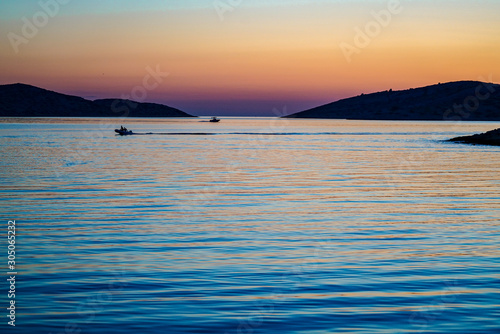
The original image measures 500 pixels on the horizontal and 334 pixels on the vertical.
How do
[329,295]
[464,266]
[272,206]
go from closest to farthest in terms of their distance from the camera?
[329,295], [464,266], [272,206]

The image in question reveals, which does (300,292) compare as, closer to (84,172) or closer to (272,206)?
(272,206)

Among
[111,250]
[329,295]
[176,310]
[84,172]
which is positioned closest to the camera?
[176,310]

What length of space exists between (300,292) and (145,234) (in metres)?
8.61

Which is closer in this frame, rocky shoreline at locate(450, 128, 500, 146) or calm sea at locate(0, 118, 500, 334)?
calm sea at locate(0, 118, 500, 334)

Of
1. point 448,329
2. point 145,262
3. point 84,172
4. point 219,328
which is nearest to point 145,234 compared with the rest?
point 145,262

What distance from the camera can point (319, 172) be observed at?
48.8 metres

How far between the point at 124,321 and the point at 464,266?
31.2 feet

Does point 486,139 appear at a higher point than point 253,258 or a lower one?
higher

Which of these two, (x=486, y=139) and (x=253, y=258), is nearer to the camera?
(x=253, y=258)

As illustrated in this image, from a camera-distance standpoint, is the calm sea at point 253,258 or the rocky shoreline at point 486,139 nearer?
the calm sea at point 253,258

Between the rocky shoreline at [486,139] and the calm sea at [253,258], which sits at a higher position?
the rocky shoreline at [486,139]

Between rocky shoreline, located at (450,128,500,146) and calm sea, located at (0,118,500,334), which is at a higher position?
rocky shoreline, located at (450,128,500,146)

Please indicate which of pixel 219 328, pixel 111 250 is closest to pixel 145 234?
pixel 111 250

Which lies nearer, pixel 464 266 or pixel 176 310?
pixel 176 310
